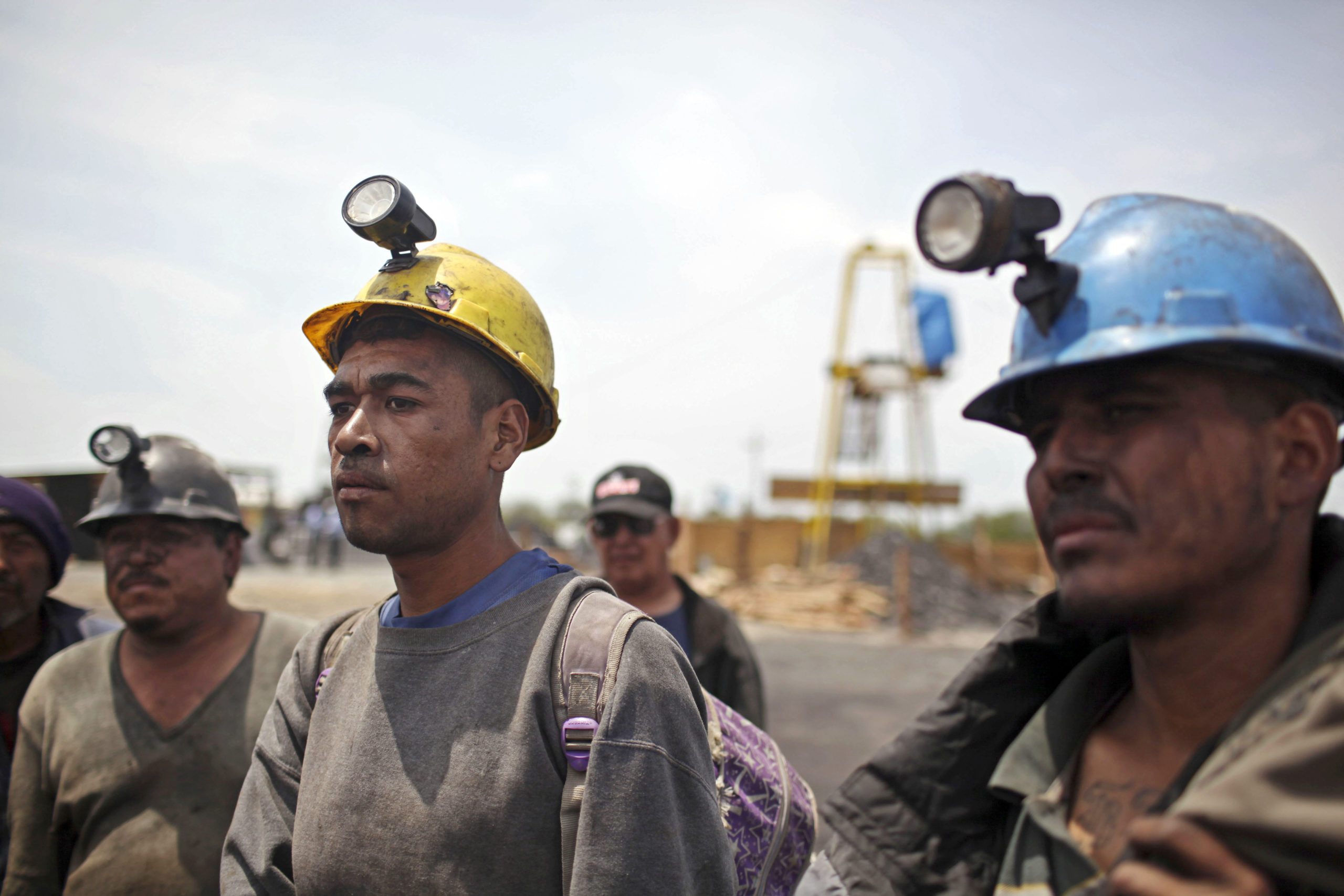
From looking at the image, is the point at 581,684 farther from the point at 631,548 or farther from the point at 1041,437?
the point at 631,548

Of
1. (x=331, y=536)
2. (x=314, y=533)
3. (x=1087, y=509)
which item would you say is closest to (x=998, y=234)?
(x=1087, y=509)

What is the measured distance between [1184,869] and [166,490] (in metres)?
3.25

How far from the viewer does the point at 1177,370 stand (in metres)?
1.14

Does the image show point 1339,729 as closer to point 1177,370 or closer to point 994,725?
point 1177,370

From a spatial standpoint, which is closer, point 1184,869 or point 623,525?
point 1184,869

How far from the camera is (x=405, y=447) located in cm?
186

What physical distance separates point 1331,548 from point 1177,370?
37cm

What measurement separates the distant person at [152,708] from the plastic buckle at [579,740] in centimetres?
167

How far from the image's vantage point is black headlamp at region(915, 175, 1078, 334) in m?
1.20

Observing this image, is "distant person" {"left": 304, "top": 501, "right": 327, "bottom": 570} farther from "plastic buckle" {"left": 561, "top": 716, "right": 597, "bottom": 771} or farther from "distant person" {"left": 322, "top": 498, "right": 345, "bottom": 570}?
"plastic buckle" {"left": 561, "top": 716, "right": 597, "bottom": 771}

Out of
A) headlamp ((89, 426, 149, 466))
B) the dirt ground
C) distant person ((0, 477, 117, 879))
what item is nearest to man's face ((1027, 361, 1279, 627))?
the dirt ground

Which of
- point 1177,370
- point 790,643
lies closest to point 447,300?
point 1177,370

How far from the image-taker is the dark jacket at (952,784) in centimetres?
144

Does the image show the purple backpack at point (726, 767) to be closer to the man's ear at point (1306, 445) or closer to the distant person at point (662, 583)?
the man's ear at point (1306, 445)
